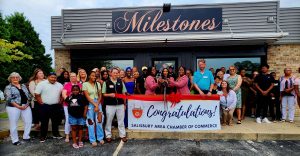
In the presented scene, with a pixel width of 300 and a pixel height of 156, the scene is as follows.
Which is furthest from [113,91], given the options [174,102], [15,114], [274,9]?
[274,9]

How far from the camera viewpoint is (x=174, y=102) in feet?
21.5

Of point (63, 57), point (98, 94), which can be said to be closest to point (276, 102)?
point (98, 94)

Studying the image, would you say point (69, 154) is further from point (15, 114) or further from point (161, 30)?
point (161, 30)

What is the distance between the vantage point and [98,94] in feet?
19.7

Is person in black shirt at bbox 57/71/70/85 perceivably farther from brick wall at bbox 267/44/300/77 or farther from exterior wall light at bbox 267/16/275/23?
exterior wall light at bbox 267/16/275/23

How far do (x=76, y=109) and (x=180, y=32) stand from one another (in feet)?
19.7

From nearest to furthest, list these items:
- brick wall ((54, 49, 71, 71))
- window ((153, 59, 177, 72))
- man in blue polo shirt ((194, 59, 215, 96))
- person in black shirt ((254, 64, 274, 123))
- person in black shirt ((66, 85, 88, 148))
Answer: person in black shirt ((66, 85, 88, 148))
man in blue polo shirt ((194, 59, 215, 96))
person in black shirt ((254, 64, 274, 123))
window ((153, 59, 177, 72))
brick wall ((54, 49, 71, 71))

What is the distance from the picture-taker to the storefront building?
Answer: 32.3 ft

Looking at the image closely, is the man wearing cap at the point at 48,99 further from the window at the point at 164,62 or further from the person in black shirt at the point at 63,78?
the window at the point at 164,62

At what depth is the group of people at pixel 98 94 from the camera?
5887mm

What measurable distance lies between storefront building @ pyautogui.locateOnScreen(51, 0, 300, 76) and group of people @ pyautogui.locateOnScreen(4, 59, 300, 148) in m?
2.51

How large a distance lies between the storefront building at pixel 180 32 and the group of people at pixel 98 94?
251 centimetres

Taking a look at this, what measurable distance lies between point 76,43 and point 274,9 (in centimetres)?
811

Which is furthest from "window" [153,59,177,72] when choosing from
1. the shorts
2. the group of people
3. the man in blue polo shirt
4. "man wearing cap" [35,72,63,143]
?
the shorts
